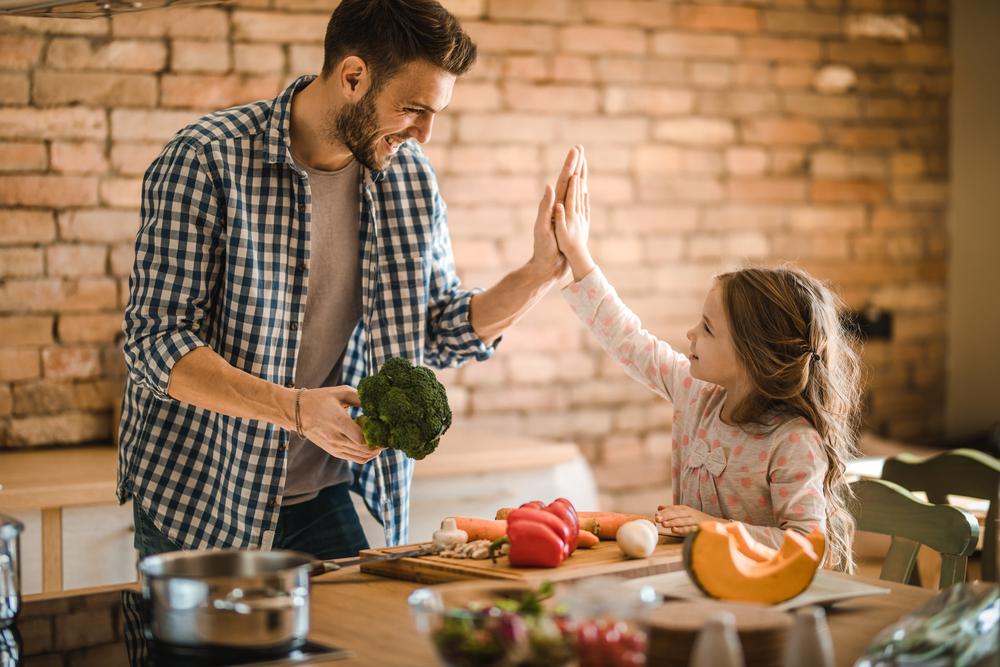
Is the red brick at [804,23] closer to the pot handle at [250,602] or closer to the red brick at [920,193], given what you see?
the red brick at [920,193]

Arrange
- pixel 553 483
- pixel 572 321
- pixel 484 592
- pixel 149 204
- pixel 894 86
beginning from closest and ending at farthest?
1. pixel 484 592
2. pixel 149 204
3. pixel 553 483
4. pixel 572 321
5. pixel 894 86

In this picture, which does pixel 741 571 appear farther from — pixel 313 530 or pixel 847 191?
pixel 847 191

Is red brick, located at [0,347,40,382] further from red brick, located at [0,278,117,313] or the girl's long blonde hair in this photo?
the girl's long blonde hair

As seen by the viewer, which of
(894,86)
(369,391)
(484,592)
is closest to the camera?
(484,592)

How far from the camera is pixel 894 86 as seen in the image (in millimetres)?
4684

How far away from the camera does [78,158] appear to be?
10.6ft

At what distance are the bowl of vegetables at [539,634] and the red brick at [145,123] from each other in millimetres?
2505

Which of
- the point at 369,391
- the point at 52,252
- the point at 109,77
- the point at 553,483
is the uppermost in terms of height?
the point at 109,77

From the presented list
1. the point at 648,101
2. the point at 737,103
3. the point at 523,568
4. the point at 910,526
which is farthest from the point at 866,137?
the point at 523,568

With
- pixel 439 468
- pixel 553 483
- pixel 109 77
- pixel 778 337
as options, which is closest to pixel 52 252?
pixel 109 77

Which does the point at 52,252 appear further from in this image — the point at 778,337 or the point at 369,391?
the point at 778,337

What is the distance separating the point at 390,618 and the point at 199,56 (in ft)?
7.75

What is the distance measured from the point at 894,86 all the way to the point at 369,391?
355 centimetres

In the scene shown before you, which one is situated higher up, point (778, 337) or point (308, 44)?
point (308, 44)
